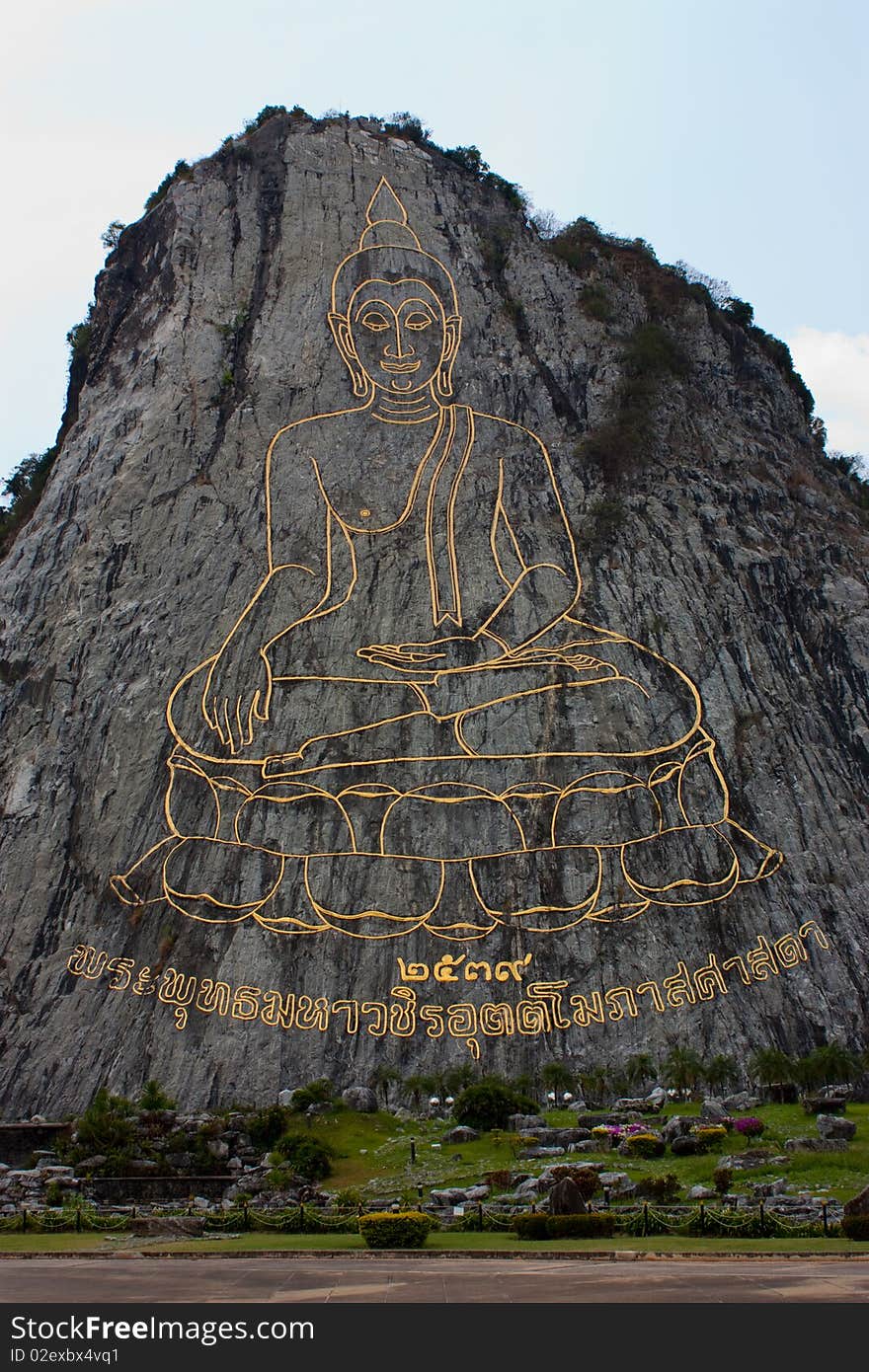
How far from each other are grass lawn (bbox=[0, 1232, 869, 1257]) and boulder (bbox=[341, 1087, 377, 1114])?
5.54m

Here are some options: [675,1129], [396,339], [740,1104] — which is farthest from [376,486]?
[675,1129]

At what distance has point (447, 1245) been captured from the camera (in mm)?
8656

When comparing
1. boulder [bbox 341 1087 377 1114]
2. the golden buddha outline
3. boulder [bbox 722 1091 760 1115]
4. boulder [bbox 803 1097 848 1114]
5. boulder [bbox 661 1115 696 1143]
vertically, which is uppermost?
the golden buddha outline

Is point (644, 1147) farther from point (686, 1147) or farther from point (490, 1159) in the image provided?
point (490, 1159)

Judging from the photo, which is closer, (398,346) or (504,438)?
(504,438)

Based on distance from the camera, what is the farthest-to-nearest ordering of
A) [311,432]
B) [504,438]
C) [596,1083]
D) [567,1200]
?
1. [504,438]
2. [311,432]
3. [596,1083]
4. [567,1200]

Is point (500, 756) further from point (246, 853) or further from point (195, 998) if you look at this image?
point (195, 998)

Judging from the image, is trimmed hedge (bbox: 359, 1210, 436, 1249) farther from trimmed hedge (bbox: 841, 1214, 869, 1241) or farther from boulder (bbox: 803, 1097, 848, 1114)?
boulder (bbox: 803, 1097, 848, 1114)

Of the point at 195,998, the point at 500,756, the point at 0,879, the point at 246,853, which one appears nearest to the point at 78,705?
the point at 0,879

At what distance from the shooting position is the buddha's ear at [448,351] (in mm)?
24375

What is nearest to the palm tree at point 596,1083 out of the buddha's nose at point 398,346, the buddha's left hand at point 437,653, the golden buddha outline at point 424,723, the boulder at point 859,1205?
the golden buddha outline at point 424,723

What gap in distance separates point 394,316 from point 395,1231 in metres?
19.9

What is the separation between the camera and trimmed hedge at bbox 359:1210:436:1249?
8523mm

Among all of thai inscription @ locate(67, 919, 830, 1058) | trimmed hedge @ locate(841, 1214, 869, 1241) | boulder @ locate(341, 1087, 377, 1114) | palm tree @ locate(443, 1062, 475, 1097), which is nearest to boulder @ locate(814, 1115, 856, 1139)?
trimmed hedge @ locate(841, 1214, 869, 1241)
